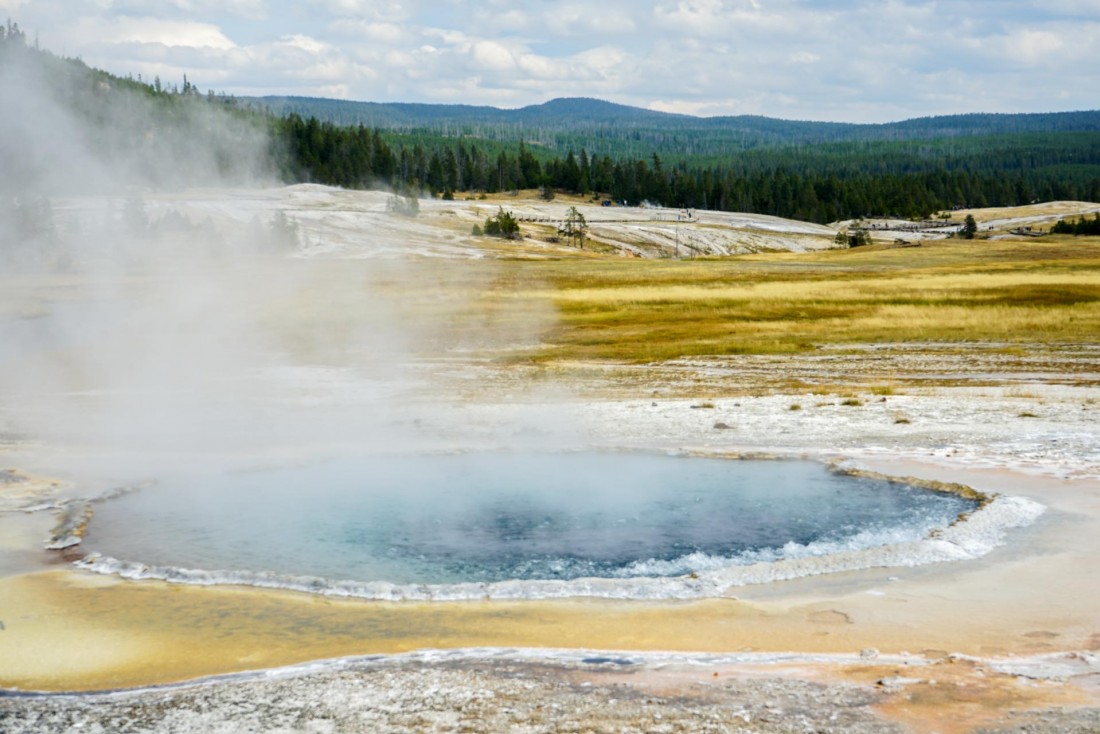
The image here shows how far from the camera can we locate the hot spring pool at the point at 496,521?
10930 millimetres

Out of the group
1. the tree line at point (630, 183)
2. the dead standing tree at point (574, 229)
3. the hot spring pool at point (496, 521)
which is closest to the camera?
the hot spring pool at point (496, 521)

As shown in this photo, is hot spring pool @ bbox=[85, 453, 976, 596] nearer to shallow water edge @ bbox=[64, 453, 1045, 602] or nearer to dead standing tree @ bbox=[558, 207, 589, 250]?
shallow water edge @ bbox=[64, 453, 1045, 602]

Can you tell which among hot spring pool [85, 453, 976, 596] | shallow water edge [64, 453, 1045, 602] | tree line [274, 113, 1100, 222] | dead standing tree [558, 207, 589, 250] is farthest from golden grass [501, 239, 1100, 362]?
tree line [274, 113, 1100, 222]

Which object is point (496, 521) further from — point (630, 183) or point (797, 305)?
point (630, 183)

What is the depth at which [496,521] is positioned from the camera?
12.7 meters

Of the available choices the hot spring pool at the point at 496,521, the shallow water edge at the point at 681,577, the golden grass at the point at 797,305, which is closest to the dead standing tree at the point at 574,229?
the golden grass at the point at 797,305

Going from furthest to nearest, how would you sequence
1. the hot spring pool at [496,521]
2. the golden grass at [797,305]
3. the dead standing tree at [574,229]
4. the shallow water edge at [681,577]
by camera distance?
the dead standing tree at [574,229], the golden grass at [797,305], the hot spring pool at [496,521], the shallow water edge at [681,577]

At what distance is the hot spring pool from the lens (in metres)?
10.9

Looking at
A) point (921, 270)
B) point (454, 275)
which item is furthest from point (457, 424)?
point (921, 270)

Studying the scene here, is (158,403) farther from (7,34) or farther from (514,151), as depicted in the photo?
(514,151)

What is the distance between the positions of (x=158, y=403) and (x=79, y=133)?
7.10 metres

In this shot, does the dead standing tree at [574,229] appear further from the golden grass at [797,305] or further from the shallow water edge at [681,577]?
the shallow water edge at [681,577]

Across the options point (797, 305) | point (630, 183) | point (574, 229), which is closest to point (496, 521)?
point (797, 305)

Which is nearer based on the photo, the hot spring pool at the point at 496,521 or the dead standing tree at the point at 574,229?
the hot spring pool at the point at 496,521
